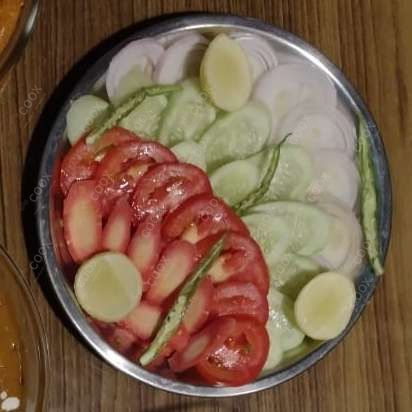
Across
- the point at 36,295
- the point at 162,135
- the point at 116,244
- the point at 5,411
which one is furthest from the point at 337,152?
the point at 5,411

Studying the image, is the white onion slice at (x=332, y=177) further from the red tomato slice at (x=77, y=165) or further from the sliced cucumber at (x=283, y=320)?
the red tomato slice at (x=77, y=165)

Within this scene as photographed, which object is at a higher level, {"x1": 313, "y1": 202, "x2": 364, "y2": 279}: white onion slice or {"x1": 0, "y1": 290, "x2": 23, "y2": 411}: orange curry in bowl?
{"x1": 313, "y1": 202, "x2": 364, "y2": 279}: white onion slice

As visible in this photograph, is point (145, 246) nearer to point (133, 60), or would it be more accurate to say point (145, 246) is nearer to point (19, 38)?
point (133, 60)

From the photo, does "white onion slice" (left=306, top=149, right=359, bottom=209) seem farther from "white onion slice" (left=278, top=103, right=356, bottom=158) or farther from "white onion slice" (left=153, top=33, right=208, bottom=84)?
"white onion slice" (left=153, top=33, right=208, bottom=84)

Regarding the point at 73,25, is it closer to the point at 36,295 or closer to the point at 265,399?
the point at 36,295

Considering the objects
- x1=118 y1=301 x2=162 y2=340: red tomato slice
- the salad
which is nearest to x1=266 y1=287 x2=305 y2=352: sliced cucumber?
the salad

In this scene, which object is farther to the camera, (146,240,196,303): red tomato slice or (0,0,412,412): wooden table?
(0,0,412,412): wooden table

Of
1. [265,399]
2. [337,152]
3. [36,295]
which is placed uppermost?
[337,152]
